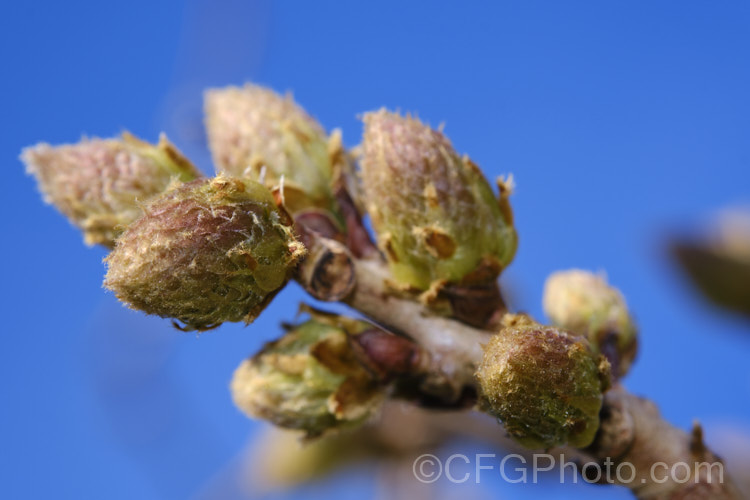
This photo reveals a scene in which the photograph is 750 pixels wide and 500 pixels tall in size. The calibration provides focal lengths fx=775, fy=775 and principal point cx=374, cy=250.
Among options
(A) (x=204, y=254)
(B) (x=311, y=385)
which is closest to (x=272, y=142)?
(B) (x=311, y=385)

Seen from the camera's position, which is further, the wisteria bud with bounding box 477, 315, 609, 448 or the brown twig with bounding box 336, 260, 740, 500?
the brown twig with bounding box 336, 260, 740, 500

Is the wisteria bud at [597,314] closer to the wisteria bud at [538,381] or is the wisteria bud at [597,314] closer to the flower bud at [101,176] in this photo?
the wisteria bud at [538,381]

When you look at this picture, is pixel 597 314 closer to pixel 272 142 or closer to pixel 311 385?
pixel 311 385

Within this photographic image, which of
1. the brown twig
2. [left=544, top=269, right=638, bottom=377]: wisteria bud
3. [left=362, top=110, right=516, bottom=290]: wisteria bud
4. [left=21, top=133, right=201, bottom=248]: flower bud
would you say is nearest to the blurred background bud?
[left=544, top=269, right=638, bottom=377]: wisteria bud

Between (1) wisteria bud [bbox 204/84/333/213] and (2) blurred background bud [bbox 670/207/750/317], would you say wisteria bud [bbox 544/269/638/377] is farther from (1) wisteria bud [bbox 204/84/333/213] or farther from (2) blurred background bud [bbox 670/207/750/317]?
(2) blurred background bud [bbox 670/207/750/317]

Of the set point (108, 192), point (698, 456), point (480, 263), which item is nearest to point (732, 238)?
point (698, 456)

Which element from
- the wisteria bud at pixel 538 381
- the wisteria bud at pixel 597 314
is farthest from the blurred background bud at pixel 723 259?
the wisteria bud at pixel 538 381
